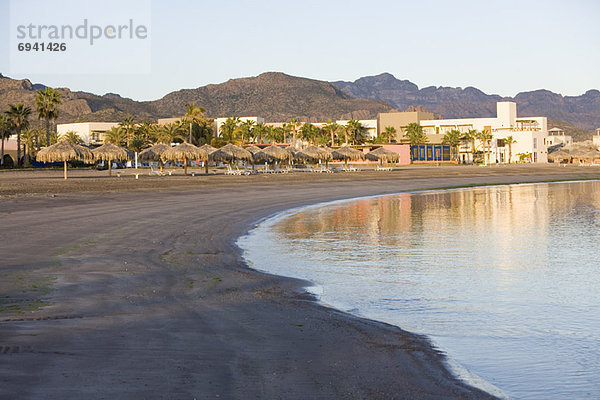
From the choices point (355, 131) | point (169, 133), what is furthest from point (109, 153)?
point (355, 131)

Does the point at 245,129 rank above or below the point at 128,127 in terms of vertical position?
above

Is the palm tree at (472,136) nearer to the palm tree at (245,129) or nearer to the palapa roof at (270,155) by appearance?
the palm tree at (245,129)

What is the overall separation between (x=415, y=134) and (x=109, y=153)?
6947 cm

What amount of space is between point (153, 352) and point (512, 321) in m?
4.13

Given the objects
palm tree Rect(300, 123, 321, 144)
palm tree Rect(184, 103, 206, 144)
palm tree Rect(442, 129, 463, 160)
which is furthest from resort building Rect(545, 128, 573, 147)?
palm tree Rect(184, 103, 206, 144)

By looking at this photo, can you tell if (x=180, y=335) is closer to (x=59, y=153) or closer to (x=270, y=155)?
(x=59, y=153)

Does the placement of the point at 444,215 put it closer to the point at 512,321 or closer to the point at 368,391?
the point at 512,321

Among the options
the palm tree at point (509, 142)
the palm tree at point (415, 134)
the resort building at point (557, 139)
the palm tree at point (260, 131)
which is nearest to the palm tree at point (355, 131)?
the palm tree at point (415, 134)

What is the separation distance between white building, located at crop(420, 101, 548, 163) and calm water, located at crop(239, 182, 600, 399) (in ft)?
300

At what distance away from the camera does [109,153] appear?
5150 centimetres

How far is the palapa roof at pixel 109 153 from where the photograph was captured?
51.1 meters

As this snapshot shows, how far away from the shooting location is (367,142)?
11994 cm

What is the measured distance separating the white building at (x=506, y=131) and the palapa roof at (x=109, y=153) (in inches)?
2775

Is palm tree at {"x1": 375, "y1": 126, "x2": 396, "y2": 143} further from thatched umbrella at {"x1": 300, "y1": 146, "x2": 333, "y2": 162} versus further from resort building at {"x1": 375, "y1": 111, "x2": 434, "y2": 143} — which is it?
thatched umbrella at {"x1": 300, "y1": 146, "x2": 333, "y2": 162}
